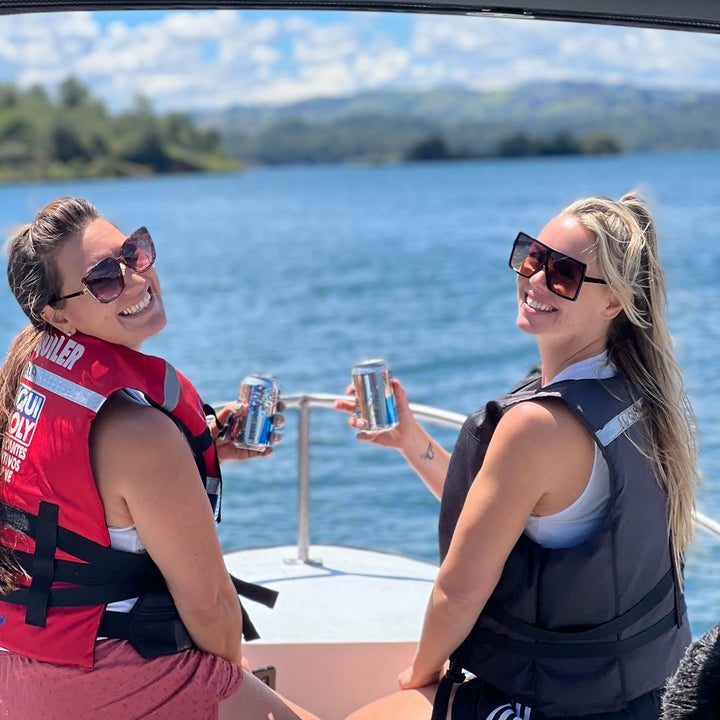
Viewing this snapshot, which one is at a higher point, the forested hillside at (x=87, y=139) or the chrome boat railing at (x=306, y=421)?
the chrome boat railing at (x=306, y=421)

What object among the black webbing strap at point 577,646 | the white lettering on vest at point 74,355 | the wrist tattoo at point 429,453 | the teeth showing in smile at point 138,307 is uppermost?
the teeth showing in smile at point 138,307

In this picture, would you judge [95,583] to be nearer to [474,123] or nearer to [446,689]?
[446,689]

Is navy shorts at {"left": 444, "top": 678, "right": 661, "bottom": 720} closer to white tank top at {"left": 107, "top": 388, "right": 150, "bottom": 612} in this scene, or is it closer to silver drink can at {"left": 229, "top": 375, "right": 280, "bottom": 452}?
white tank top at {"left": 107, "top": 388, "right": 150, "bottom": 612}

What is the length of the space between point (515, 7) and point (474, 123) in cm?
8402

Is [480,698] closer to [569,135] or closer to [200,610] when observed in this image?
[200,610]

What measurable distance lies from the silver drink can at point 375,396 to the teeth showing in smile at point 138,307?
1.90ft

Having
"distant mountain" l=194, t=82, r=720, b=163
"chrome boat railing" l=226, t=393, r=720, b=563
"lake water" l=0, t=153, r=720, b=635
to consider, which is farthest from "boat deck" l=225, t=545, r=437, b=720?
"distant mountain" l=194, t=82, r=720, b=163

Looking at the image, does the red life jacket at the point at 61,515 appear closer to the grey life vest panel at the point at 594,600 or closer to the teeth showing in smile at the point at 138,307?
the teeth showing in smile at the point at 138,307

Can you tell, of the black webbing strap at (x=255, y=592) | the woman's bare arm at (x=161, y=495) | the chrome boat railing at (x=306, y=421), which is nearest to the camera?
the woman's bare arm at (x=161, y=495)

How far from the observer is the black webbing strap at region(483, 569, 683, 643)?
5.56 ft

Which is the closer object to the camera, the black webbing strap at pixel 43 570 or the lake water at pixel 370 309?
the black webbing strap at pixel 43 570

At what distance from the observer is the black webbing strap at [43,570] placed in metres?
1.67

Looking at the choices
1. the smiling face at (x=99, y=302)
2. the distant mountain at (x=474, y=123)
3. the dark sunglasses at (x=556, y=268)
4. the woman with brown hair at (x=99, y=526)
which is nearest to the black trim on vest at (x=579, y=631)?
the woman with brown hair at (x=99, y=526)

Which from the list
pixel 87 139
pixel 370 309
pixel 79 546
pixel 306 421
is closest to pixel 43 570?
pixel 79 546
